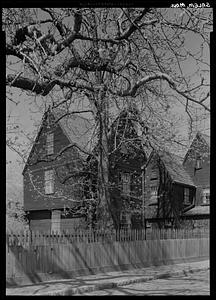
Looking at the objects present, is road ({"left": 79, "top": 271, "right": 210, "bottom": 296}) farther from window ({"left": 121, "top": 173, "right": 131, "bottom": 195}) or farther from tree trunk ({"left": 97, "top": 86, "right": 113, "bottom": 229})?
window ({"left": 121, "top": 173, "right": 131, "bottom": 195})

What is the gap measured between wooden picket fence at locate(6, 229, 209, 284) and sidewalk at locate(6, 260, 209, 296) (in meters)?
0.49

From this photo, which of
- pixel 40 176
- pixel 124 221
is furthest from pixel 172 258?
pixel 40 176

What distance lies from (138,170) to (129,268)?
52.6ft

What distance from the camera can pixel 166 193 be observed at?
3938 cm

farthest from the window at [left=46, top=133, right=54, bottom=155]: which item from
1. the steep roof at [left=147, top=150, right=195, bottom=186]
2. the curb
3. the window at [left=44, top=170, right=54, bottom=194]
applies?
the curb

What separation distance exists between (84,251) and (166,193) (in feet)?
77.9

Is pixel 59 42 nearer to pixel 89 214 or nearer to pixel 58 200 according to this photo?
pixel 89 214

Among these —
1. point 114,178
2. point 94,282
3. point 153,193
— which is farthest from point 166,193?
point 94,282

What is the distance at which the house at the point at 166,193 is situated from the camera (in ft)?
127

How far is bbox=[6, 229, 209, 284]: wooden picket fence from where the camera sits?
13734mm

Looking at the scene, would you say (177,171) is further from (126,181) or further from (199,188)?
(126,181)

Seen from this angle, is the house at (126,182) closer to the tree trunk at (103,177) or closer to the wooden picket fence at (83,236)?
the tree trunk at (103,177)

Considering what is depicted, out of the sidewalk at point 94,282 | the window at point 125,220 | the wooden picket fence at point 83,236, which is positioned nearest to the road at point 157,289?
the sidewalk at point 94,282
